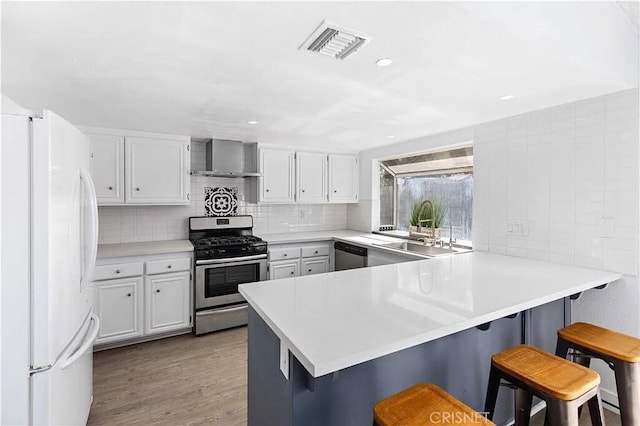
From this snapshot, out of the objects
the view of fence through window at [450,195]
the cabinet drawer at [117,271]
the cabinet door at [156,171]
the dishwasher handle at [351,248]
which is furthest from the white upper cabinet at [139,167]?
the view of fence through window at [450,195]

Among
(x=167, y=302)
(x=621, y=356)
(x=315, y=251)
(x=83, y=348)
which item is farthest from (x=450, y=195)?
(x=83, y=348)

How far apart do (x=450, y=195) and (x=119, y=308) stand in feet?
11.5

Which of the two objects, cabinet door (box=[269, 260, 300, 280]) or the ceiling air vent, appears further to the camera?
cabinet door (box=[269, 260, 300, 280])

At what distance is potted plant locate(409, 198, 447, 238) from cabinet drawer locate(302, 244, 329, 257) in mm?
1079

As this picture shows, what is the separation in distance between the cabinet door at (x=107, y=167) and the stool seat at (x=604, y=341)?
3.66m

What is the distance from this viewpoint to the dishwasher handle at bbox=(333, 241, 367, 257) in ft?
12.0

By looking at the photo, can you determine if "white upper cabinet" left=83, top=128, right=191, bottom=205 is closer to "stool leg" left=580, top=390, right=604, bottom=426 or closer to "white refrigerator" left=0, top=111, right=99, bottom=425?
"white refrigerator" left=0, top=111, right=99, bottom=425

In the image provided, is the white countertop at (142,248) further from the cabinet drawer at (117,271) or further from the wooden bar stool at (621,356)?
the wooden bar stool at (621,356)

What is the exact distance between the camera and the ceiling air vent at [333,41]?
4.29 ft

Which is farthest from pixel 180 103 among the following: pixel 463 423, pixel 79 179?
pixel 463 423

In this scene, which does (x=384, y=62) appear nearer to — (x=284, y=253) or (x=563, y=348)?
(x=563, y=348)

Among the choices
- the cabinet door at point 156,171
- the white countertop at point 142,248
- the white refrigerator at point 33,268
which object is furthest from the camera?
the cabinet door at point 156,171

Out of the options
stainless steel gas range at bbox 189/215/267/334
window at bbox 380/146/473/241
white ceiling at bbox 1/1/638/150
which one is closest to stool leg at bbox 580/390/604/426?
white ceiling at bbox 1/1/638/150

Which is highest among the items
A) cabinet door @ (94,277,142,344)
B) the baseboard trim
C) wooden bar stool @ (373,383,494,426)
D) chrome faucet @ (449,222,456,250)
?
chrome faucet @ (449,222,456,250)
